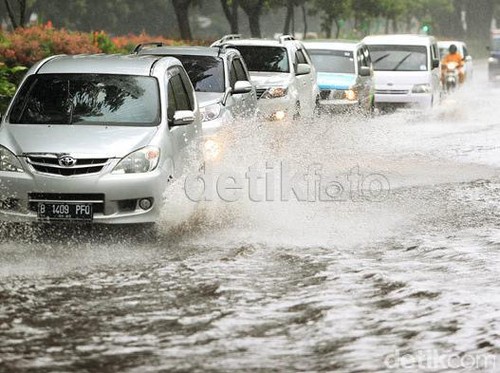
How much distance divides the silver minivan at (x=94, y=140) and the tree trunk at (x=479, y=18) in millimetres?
80646

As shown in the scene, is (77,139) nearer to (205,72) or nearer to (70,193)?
(70,193)

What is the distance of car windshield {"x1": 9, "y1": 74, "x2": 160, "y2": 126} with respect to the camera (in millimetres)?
11922

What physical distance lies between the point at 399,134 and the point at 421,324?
55.3ft

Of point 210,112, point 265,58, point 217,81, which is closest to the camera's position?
point 210,112

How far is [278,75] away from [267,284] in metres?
13.2

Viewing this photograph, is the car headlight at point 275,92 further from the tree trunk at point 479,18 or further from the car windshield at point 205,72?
the tree trunk at point 479,18

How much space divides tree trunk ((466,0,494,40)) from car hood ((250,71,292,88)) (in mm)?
70800

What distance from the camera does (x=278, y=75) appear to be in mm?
22250

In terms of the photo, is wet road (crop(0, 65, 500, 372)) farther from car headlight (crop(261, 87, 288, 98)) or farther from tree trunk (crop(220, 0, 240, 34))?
tree trunk (crop(220, 0, 240, 34))

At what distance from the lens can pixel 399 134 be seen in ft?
81.0

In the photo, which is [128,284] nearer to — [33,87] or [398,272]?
[398,272]

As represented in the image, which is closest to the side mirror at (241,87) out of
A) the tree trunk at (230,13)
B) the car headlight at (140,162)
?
the car headlight at (140,162)

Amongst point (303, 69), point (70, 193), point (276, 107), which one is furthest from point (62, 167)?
point (303, 69)
